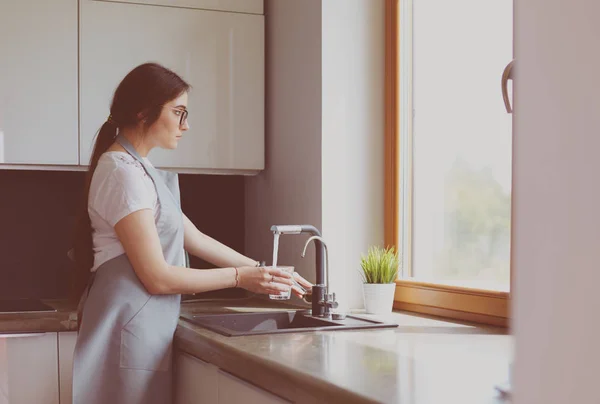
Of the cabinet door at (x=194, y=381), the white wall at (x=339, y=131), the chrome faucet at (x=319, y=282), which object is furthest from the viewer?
the white wall at (x=339, y=131)

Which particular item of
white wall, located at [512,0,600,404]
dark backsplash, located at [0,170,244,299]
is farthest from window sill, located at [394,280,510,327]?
white wall, located at [512,0,600,404]

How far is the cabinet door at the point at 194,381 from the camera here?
5.83ft

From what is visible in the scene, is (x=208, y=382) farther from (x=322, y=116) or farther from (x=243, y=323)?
(x=322, y=116)

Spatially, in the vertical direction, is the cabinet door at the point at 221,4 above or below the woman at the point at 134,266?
above

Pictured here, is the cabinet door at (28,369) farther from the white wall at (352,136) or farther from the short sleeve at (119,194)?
the white wall at (352,136)

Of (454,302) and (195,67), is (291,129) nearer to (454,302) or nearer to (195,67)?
(195,67)

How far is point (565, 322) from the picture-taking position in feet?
1.51

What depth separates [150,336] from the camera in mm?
1930

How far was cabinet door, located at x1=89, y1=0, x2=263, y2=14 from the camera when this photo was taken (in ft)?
8.81

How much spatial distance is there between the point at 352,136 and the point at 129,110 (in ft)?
2.47

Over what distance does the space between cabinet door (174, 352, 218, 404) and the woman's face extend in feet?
1.81

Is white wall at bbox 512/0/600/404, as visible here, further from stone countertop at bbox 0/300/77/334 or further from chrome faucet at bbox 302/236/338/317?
stone countertop at bbox 0/300/77/334

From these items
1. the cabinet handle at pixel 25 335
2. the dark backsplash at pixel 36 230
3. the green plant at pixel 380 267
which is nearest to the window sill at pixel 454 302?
the green plant at pixel 380 267

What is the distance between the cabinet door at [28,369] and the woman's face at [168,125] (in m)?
0.67
